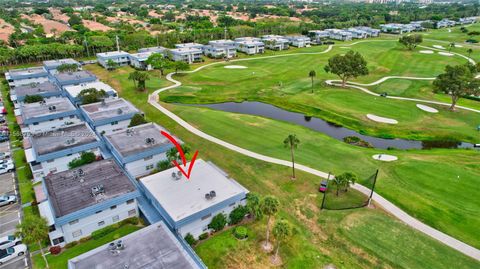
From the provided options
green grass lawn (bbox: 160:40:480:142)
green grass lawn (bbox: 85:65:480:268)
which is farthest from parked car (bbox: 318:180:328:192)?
green grass lawn (bbox: 160:40:480:142)

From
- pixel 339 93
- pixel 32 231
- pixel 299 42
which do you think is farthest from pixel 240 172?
pixel 299 42

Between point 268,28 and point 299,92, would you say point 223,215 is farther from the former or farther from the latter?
point 268,28

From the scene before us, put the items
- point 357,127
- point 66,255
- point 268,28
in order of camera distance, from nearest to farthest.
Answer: point 66,255
point 357,127
point 268,28

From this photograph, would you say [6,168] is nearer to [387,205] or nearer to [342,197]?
[342,197]

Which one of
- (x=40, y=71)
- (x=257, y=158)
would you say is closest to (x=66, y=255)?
(x=257, y=158)

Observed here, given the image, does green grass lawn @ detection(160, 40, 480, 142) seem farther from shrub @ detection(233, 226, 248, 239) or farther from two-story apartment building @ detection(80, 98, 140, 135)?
shrub @ detection(233, 226, 248, 239)

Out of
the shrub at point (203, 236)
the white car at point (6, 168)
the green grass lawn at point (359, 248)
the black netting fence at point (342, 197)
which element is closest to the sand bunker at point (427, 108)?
the black netting fence at point (342, 197)
